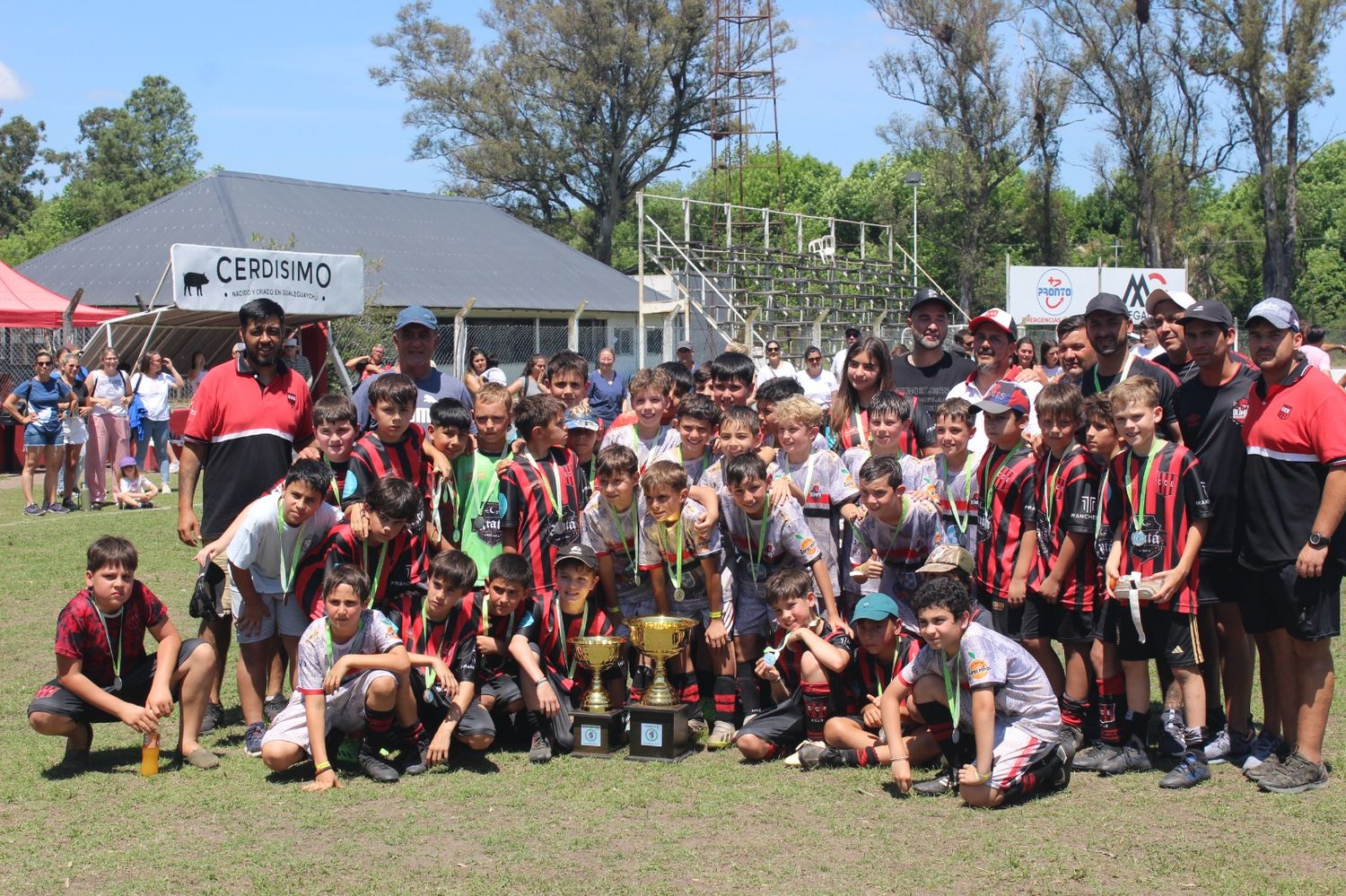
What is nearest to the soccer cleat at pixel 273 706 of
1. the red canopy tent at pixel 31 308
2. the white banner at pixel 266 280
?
the white banner at pixel 266 280

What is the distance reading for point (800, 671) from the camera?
5855 mm

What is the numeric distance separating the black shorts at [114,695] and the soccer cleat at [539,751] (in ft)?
5.29

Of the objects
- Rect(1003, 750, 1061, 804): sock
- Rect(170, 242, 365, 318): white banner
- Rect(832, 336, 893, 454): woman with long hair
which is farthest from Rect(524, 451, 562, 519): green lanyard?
Rect(170, 242, 365, 318): white banner

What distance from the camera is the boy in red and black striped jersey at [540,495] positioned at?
6.29m

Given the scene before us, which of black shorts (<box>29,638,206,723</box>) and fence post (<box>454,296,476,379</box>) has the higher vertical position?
fence post (<box>454,296,476,379</box>)

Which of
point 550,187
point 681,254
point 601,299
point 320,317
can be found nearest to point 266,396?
point 320,317

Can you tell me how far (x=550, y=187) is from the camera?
4956 centimetres

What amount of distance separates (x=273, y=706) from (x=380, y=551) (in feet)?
3.51

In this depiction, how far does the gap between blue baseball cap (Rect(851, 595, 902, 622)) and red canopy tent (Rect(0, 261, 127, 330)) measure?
16456 mm

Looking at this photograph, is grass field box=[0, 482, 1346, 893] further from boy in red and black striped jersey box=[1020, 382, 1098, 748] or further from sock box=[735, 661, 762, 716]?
boy in red and black striped jersey box=[1020, 382, 1098, 748]

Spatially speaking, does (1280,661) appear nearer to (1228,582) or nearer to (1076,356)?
(1228,582)

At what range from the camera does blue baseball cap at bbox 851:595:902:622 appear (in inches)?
221

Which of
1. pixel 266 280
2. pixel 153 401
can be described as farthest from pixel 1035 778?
pixel 266 280

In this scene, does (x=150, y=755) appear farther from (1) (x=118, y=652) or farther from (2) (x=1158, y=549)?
(2) (x=1158, y=549)
